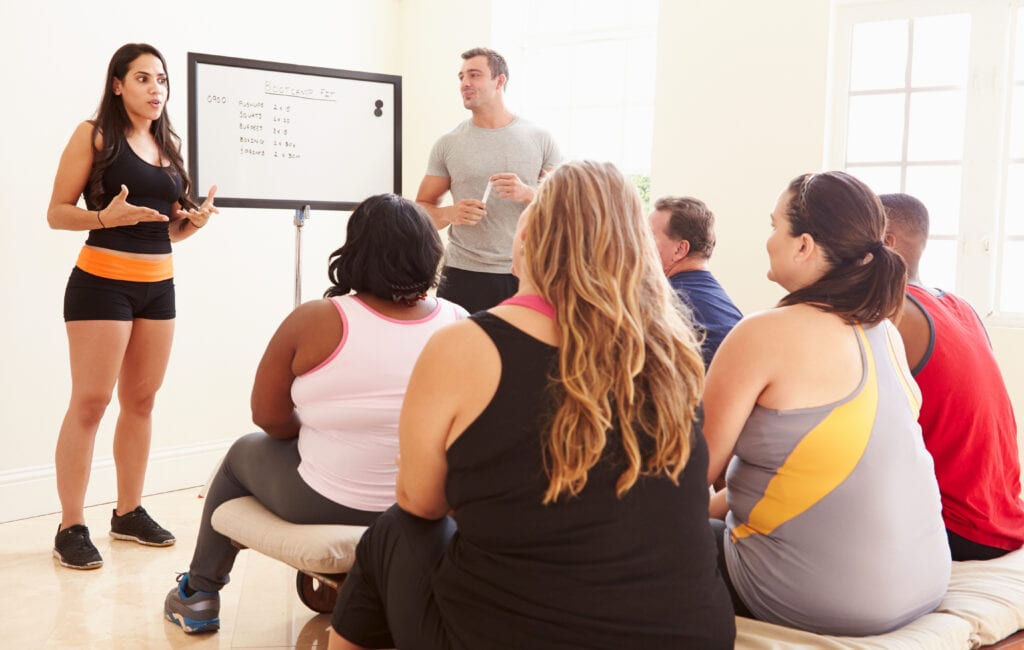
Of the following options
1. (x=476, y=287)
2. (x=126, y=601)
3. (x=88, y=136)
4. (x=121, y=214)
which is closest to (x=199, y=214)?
(x=121, y=214)

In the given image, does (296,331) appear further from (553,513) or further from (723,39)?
(723,39)

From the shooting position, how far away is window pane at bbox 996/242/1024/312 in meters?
4.09

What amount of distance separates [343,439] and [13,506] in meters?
2.18

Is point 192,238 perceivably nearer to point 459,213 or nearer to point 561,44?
point 459,213

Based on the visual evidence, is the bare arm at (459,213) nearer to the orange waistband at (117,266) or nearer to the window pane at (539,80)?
the orange waistband at (117,266)

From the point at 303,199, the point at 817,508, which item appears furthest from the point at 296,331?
the point at 303,199

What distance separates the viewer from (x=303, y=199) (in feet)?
12.7

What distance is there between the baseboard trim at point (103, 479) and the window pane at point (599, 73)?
2.50 metres

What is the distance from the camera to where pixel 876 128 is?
4.34m

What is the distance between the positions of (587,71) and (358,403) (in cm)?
345

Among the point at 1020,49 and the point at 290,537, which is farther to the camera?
the point at 1020,49

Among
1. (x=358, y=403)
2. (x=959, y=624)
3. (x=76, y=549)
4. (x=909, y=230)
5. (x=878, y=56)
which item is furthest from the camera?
(x=878, y=56)

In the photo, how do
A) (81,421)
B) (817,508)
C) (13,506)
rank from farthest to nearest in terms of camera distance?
(13,506) < (81,421) < (817,508)

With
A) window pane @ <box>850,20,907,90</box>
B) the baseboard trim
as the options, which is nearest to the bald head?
window pane @ <box>850,20,907,90</box>
